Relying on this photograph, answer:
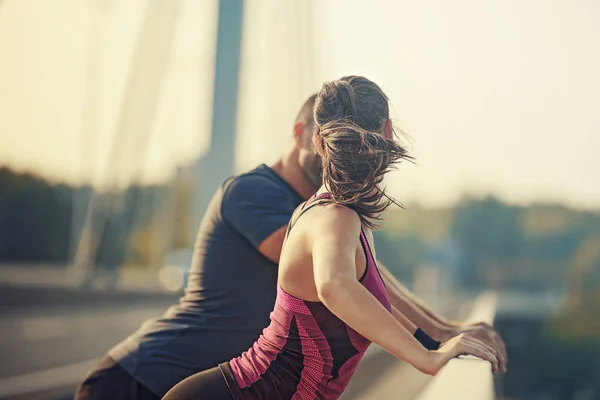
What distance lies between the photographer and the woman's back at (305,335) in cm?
202

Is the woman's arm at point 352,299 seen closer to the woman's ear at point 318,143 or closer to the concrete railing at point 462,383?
the woman's ear at point 318,143

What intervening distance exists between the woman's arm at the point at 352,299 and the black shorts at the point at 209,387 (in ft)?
1.20

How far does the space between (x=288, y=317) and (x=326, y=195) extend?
0.85ft

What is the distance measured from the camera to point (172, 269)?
44156 mm

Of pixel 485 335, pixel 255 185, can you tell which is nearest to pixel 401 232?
pixel 255 185

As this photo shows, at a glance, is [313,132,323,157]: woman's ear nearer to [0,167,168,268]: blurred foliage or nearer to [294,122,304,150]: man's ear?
[294,122,304,150]: man's ear

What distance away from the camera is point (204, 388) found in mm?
2164

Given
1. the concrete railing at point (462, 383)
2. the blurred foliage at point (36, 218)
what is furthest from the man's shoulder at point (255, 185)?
the blurred foliage at point (36, 218)

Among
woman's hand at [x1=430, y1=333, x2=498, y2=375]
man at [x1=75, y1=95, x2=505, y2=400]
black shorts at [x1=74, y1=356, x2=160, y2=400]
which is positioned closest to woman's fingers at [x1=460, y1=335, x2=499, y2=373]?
woman's hand at [x1=430, y1=333, x2=498, y2=375]

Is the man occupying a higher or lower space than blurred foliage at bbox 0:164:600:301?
higher

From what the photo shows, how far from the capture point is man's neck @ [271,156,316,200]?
2.80 meters

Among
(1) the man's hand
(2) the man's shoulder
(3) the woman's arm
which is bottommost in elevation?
(1) the man's hand

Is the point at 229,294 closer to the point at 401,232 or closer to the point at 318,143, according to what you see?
the point at 318,143

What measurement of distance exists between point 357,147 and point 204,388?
606 mm
